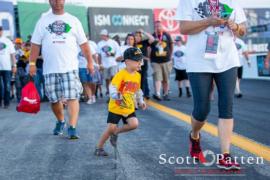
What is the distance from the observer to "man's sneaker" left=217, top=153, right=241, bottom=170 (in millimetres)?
4641

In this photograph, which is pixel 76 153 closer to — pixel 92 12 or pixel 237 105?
pixel 237 105

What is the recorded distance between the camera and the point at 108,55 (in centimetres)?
1472

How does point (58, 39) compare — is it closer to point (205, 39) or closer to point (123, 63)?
point (205, 39)

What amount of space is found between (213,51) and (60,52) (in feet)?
9.31

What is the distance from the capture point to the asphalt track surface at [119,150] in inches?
185

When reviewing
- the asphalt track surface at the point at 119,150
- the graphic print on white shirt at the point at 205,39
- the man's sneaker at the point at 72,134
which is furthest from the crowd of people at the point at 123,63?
the graphic print on white shirt at the point at 205,39

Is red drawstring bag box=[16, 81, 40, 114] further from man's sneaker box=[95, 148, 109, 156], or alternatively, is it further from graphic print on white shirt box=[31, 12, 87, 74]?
man's sneaker box=[95, 148, 109, 156]

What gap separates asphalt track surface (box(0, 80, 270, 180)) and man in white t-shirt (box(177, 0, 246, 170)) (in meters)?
0.47

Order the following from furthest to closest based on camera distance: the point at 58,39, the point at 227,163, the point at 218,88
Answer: the point at 58,39
the point at 218,88
the point at 227,163

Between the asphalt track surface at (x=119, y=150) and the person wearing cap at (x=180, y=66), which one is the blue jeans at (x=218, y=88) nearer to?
the asphalt track surface at (x=119, y=150)

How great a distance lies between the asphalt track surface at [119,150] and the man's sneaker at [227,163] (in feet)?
0.21

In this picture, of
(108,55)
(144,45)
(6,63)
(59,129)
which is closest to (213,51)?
(59,129)

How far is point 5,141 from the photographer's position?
700cm

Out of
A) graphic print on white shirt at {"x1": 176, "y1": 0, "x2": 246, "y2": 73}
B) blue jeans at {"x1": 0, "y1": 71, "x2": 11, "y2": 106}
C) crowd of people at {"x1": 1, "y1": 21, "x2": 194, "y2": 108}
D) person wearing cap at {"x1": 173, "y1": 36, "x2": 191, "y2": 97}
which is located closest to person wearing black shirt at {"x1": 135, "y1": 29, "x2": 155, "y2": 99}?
crowd of people at {"x1": 1, "y1": 21, "x2": 194, "y2": 108}
